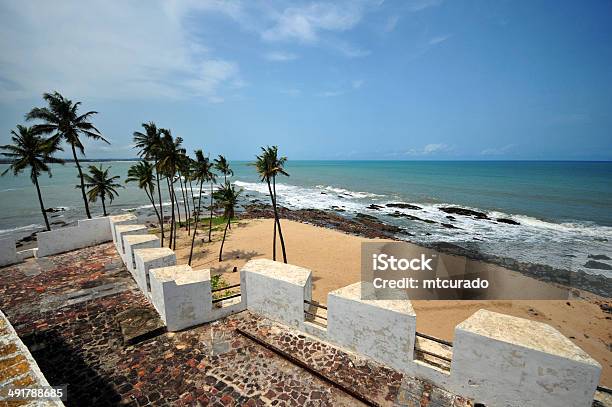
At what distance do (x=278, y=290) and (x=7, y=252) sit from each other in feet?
50.4

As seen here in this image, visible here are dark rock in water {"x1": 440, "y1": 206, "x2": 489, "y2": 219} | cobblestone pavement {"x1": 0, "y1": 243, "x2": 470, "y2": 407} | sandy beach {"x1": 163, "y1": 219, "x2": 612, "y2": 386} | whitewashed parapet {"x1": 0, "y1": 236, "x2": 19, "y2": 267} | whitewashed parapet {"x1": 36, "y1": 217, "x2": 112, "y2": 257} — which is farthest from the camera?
dark rock in water {"x1": 440, "y1": 206, "x2": 489, "y2": 219}

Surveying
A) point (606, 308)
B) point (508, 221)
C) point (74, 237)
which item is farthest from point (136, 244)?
point (508, 221)

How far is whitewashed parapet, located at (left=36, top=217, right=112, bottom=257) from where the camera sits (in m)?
15.1

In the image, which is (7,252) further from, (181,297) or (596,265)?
(596,265)

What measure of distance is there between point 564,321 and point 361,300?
589 inches

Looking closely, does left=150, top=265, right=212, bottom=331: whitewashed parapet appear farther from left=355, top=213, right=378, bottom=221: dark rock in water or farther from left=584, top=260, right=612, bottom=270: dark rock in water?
left=355, top=213, right=378, bottom=221: dark rock in water

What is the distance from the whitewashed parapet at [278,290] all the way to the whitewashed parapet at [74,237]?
504 inches

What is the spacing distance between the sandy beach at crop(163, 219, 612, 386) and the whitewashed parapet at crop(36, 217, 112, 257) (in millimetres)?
6965

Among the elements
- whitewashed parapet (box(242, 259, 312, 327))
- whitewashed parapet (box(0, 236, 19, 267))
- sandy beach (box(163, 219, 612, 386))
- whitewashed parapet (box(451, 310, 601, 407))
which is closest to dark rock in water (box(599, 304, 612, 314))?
sandy beach (box(163, 219, 612, 386))

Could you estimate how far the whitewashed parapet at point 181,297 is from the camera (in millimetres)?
8203

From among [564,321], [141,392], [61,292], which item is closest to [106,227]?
[61,292]

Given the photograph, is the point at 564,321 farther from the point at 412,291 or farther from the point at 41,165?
the point at 41,165

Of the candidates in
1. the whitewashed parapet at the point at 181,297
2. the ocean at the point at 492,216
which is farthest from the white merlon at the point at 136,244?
the ocean at the point at 492,216

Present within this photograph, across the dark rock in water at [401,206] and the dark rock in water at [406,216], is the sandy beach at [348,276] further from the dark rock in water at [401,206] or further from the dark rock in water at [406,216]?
the dark rock in water at [401,206]
